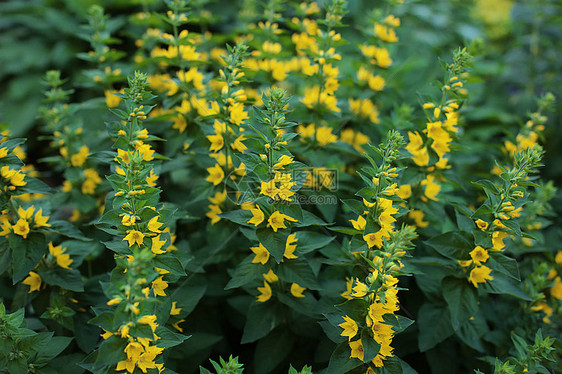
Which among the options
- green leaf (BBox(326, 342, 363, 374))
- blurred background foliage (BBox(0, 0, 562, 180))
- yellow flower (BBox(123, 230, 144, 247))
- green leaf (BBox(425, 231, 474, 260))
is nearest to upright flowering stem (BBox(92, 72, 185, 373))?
yellow flower (BBox(123, 230, 144, 247))

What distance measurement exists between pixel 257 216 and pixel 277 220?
0.08 m

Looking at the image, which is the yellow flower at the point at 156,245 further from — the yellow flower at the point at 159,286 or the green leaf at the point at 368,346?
the green leaf at the point at 368,346

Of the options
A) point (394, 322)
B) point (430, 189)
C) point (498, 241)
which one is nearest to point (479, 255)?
point (498, 241)

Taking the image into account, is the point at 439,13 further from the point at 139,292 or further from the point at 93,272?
the point at 139,292

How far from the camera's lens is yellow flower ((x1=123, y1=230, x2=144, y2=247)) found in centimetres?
162

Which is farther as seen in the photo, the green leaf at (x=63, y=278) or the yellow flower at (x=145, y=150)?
the green leaf at (x=63, y=278)

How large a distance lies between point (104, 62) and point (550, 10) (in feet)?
15.5

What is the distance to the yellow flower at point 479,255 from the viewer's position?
1.88 m

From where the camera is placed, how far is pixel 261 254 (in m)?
1.91

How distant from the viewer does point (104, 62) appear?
9.37 feet

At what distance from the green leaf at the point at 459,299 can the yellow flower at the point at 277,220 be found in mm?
830

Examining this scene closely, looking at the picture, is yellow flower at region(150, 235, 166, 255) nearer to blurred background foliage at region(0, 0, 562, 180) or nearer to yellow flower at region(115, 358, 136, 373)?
yellow flower at region(115, 358, 136, 373)

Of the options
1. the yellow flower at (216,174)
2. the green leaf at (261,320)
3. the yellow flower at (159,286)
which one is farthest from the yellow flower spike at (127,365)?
the yellow flower at (216,174)

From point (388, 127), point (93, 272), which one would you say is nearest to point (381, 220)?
point (388, 127)
